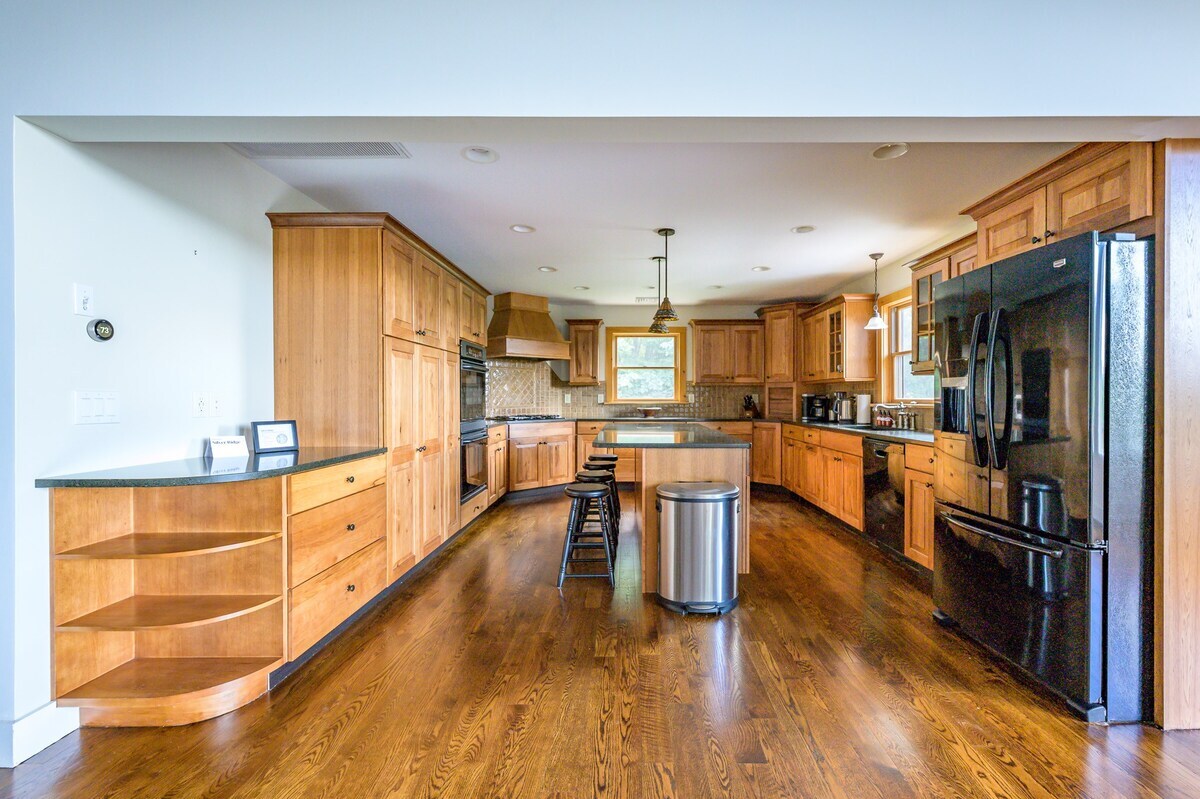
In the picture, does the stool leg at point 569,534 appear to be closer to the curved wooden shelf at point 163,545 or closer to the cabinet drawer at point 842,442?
the curved wooden shelf at point 163,545

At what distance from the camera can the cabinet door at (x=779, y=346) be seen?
646cm

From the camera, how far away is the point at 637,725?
189 cm

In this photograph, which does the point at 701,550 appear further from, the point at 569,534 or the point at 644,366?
the point at 644,366

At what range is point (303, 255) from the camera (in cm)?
299

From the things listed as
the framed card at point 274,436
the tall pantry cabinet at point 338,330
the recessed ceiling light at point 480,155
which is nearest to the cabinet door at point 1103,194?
the recessed ceiling light at point 480,155

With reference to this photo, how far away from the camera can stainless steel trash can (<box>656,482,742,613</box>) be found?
2865mm

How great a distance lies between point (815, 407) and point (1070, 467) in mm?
4179

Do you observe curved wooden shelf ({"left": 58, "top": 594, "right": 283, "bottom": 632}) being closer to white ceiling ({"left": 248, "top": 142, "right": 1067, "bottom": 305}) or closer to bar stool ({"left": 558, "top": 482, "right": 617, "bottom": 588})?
bar stool ({"left": 558, "top": 482, "right": 617, "bottom": 588})

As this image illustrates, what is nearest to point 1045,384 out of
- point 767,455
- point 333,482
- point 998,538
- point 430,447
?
point 998,538

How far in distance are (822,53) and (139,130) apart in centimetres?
222

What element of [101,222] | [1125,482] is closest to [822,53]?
[1125,482]

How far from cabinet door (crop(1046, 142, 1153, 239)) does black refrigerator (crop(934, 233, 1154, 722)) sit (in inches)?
6.3

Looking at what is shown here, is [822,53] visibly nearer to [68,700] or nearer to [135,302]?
[135,302]

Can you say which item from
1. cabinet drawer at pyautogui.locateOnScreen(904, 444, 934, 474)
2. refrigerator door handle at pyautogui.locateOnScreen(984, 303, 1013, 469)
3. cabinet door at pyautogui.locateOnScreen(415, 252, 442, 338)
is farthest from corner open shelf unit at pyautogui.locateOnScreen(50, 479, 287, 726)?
cabinet drawer at pyautogui.locateOnScreen(904, 444, 934, 474)
